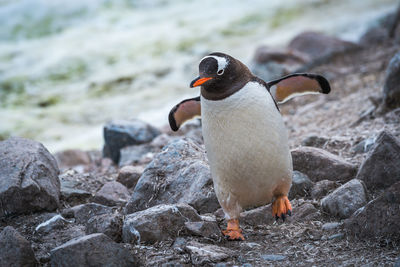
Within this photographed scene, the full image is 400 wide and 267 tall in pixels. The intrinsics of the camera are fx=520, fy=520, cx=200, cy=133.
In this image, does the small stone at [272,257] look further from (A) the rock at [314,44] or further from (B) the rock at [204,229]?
(A) the rock at [314,44]

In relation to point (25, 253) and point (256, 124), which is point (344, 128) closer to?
point (256, 124)

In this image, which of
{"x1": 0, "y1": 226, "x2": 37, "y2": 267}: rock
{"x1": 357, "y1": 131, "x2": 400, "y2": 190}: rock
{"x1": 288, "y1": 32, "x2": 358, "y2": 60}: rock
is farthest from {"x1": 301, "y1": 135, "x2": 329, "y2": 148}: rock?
{"x1": 288, "y1": 32, "x2": 358, "y2": 60}: rock

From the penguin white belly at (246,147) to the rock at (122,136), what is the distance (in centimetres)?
318

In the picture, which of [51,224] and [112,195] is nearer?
[51,224]

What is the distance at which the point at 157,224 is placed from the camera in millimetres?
3100

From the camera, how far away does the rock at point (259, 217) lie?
355 centimetres

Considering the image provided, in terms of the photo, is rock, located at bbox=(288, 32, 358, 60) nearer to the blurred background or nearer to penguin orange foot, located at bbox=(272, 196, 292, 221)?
the blurred background

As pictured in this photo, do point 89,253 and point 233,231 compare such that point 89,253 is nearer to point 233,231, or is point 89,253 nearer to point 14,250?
point 14,250

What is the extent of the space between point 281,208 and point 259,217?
26 centimetres

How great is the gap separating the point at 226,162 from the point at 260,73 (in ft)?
20.7

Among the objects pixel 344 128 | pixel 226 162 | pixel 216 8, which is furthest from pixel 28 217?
pixel 216 8

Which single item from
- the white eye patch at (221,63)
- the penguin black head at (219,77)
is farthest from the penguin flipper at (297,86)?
the white eye patch at (221,63)

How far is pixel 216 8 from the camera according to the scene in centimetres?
1928

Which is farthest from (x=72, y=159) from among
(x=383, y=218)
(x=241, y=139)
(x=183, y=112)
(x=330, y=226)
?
(x=383, y=218)
